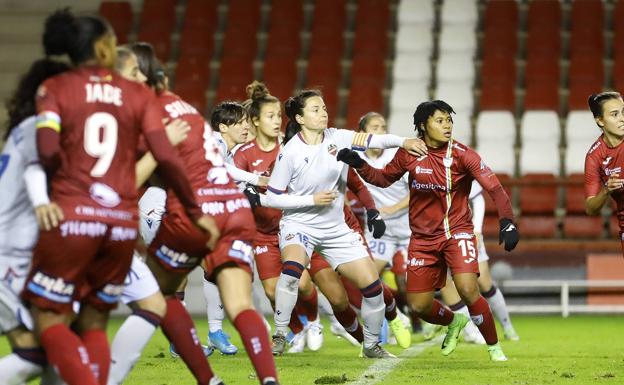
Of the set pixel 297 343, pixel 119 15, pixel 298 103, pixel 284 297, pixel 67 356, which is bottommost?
pixel 297 343

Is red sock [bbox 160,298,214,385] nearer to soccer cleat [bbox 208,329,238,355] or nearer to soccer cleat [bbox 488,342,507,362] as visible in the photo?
soccer cleat [bbox 488,342,507,362]

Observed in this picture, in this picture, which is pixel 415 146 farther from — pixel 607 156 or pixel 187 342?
pixel 187 342

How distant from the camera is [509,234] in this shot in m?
7.94

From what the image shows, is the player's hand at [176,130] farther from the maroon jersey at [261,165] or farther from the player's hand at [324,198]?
the maroon jersey at [261,165]

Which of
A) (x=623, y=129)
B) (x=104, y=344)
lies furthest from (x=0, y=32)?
(x=104, y=344)

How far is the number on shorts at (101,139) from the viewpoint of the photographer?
5051 mm

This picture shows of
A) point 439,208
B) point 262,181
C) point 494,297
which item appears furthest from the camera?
point 494,297

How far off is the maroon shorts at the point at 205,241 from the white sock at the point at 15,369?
106 cm

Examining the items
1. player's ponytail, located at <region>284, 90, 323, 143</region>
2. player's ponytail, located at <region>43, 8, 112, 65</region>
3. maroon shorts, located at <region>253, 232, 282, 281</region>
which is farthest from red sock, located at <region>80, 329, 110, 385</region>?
maroon shorts, located at <region>253, 232, 282, 281</region>

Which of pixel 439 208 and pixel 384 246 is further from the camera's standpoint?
pixel 384 246

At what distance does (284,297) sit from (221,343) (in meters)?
0.92

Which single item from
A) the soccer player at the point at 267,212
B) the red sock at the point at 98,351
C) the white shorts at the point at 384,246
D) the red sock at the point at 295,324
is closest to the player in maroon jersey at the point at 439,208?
the soccer player at the point at 267,212

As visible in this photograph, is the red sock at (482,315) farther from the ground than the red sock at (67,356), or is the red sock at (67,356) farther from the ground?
the red sock at (67,356)

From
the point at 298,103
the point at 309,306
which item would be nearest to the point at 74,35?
the point at 298,103
